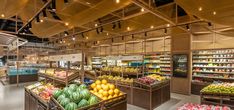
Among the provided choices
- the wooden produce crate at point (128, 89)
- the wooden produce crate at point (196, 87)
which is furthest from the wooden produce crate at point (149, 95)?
the wooden produce crate at point (196, 87)

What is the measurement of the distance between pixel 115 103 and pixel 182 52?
6.50 m

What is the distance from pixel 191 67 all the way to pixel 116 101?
21.5 ft

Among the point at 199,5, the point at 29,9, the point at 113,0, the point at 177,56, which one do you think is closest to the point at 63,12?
the point at 29,9

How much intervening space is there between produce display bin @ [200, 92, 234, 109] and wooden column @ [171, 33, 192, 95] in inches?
126

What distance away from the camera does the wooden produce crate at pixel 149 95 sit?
569cm

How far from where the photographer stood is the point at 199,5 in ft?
11.6

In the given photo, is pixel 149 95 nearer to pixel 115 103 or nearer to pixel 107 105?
pixel 115 103

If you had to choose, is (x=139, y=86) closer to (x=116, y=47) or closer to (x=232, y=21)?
(x=232, y=21)

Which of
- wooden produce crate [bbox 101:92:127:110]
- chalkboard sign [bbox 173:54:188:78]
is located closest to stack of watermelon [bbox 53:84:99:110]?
wooden produce crate [bbox 101:92:127:110]

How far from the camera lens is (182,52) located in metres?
8.48

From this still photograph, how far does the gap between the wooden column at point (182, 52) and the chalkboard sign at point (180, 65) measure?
0.53 feet

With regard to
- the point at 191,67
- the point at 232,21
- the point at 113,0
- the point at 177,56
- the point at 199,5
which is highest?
the point at 113,0

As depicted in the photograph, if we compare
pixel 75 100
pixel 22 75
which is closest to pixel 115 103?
pixel 75 100

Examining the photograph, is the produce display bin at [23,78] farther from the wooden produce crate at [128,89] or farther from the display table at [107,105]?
the display table at [107,105]
